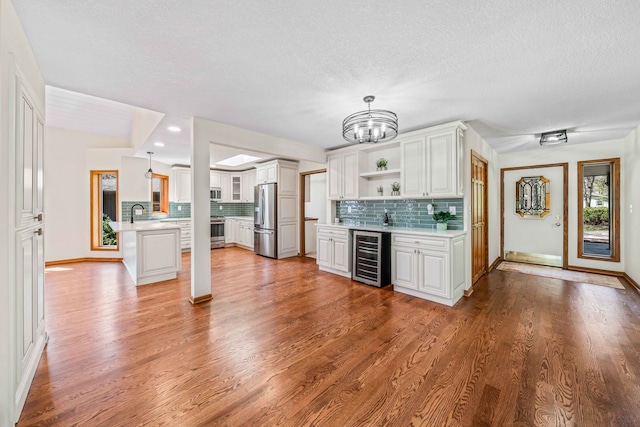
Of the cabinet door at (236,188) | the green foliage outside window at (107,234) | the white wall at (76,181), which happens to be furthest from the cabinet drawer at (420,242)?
the green foliage outside window at (107,234)

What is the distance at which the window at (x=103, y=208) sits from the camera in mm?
5871

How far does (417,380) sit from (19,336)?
2.68m

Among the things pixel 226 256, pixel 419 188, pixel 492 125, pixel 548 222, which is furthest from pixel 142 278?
pixel 548 222

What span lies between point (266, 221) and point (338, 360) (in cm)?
457

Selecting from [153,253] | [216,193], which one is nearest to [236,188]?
[216,193]

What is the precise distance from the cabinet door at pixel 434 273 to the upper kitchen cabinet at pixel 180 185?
6446 millimetres

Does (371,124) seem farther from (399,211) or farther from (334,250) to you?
(334,250)

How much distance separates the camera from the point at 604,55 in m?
2.00

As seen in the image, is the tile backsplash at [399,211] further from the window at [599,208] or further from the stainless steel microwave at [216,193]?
the stainless steel microwave at [216,193]

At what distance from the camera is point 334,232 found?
4.75m

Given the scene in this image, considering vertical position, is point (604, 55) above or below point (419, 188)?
above

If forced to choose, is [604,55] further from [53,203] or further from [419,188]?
[53,203]

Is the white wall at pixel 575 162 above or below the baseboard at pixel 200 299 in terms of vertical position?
above

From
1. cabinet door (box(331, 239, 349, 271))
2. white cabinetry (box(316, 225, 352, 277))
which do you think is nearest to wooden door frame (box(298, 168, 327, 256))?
white cabinetry (box(316, 225, 352, 277))
